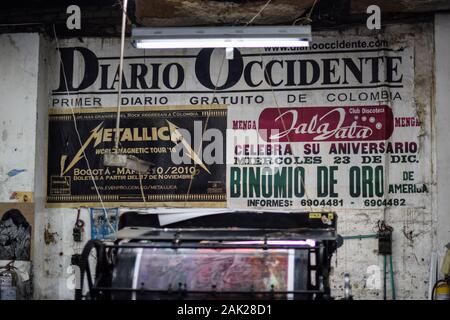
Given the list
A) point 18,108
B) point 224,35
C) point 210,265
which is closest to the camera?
point 210,265

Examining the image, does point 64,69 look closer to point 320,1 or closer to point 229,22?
point 229,22

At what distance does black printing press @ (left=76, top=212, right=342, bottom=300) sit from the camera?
434 centimetres

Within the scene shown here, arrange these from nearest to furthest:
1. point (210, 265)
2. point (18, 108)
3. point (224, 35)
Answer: point (210, 265) < point (224, 35) < point (18, 108)

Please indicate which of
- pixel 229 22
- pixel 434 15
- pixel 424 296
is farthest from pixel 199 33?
pixel 424 296

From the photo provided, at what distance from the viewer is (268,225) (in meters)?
5.36

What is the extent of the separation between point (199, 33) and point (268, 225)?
6.83ft

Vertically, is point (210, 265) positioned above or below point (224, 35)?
below

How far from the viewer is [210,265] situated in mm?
4496

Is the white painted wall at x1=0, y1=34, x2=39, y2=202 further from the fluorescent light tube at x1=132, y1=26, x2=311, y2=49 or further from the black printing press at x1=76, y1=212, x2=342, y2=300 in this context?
the black printing press at x1=76, y1=212, x2=342, y2=300

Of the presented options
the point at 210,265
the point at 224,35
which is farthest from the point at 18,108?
the point at 210,265

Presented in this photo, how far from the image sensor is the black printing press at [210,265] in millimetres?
4336

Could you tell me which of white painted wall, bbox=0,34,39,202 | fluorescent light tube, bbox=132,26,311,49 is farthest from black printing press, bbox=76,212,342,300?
white painted wall, bbox=0,34,39,202

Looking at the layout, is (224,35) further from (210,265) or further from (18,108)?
(18,108)

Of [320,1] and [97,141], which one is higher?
[320,1]
